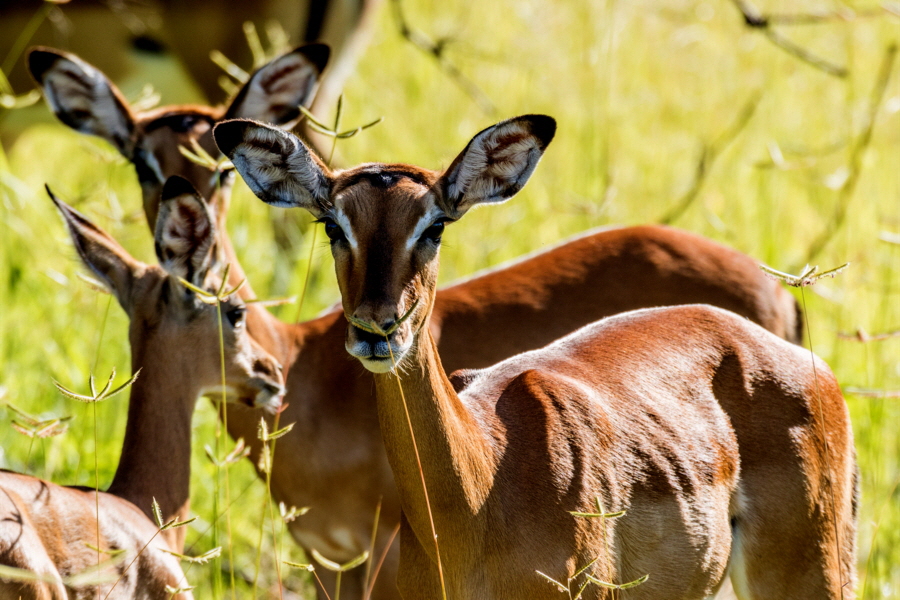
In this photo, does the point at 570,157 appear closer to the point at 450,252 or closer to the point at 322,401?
the point at 450,252

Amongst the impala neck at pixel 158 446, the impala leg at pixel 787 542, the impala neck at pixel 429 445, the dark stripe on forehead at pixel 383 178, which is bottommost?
the impala leg at pixel 787 542

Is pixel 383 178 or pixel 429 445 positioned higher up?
pixel 383 178

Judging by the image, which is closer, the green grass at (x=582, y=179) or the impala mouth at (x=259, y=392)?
the impala mouth at (x=259, y=392)

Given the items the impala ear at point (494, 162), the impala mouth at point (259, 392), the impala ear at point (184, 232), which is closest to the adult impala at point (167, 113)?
the impala mouth at point (259, 392)

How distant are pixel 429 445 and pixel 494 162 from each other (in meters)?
0.83

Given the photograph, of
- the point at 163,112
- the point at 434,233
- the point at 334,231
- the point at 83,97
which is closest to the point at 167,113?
the point at 163,112

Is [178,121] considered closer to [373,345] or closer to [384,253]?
[384,253]

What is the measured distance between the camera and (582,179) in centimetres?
810

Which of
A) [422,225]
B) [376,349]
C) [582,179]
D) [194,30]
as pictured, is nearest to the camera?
[376,349]

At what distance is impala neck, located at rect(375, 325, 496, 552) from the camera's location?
3.04 meters

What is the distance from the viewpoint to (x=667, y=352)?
3598 mm

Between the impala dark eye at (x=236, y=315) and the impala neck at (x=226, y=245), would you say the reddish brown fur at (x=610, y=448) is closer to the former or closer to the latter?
the impala dark eye at (x=236, y=315)

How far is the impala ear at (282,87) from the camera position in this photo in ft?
16.2

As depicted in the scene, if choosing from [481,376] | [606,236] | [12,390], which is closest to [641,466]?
[481,376]
